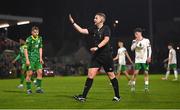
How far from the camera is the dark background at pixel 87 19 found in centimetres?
4959

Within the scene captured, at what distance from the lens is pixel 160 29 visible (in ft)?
188

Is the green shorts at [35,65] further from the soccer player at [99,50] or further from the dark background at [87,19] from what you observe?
the dark background at [87,19]

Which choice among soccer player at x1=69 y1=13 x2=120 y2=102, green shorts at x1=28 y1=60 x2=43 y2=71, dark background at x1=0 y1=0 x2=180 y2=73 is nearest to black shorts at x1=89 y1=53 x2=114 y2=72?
soccer player at x1=69 y1=13 x2=120 y2=102

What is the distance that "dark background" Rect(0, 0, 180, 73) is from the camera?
49.6m

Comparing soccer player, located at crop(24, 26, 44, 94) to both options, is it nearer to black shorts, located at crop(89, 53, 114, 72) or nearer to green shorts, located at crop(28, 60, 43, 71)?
green shorts, located at crop(28, 60, 43, 71)

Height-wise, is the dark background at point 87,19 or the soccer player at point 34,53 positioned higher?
the dark background at point 87,19

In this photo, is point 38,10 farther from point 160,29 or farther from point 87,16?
point 160,29

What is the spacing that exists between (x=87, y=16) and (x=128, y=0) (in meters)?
6.44

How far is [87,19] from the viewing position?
54156mm

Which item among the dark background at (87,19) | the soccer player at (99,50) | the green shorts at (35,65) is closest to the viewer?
the soccer player at (99,50)

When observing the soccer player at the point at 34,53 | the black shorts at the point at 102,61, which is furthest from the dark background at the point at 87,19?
the black shorts at the point at 102,61

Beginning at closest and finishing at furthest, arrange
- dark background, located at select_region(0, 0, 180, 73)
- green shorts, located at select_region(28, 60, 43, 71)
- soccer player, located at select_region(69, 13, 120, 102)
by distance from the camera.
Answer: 1. soccer player, located at select_region(69, 13, 120, 102)
2. green shorts, located at select_region(28, 60, 43, 71)
3. dark background, located at select_region(0, 0, 180, 73)

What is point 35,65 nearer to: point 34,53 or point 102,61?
point 34,53

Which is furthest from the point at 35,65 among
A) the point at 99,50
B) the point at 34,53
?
the point at 99,50
